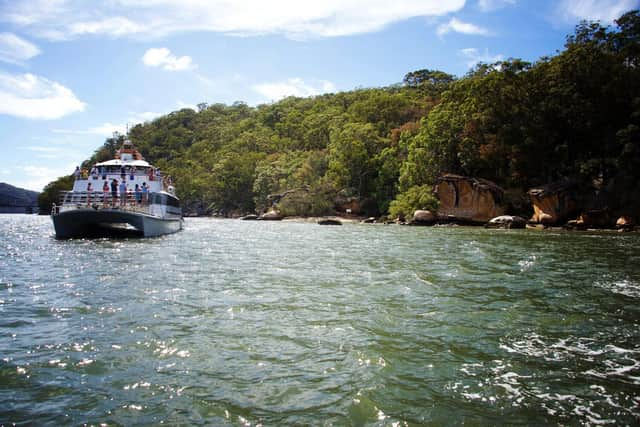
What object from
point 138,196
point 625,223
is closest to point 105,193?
point 138,196

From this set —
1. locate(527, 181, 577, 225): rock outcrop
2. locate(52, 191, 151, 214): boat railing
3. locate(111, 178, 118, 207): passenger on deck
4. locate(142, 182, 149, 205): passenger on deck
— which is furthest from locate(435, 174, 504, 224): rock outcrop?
locate(111, 178, 118, 207): passenger on deck

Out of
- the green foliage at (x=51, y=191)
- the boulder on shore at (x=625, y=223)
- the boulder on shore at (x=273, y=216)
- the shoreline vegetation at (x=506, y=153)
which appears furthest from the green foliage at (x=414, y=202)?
the green foliage at (x=51, y=191)

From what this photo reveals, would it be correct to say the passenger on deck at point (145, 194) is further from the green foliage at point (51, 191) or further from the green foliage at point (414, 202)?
the green foliage at point (51, 191)

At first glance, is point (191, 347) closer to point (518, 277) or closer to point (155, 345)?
point (155, 345)

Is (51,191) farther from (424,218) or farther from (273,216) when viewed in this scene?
(424,218)

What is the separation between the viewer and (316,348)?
623cm

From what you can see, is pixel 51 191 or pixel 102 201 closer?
pixel 102 201

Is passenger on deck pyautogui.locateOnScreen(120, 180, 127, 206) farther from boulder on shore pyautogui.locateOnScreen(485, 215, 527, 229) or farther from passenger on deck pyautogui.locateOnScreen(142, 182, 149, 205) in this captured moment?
boulder on shore pyautogui.locateOnScreen(485, 215, 527, 229)

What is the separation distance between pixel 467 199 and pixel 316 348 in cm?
4465

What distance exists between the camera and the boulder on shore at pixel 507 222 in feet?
135

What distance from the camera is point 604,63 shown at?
42.9 metres

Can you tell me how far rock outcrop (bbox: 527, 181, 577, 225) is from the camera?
134 ft

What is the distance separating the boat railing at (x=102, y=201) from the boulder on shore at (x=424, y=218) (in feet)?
102

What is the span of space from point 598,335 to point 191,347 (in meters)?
6.66
